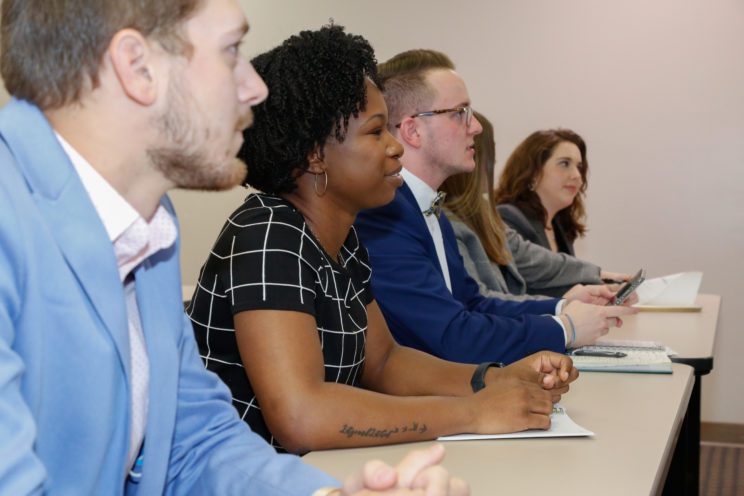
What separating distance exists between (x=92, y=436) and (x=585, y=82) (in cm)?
431

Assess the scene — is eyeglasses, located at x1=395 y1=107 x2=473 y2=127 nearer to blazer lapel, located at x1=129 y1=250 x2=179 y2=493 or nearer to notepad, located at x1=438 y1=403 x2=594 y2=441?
notepad, located at x1=438 y1=403 x2=594 y2=441

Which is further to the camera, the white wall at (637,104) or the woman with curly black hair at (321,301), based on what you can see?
the white wall at (637,104)

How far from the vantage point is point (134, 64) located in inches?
32.9

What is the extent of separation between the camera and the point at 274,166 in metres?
1.51

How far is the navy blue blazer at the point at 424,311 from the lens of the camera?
1921 millimetres

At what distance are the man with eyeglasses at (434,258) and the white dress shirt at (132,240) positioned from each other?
3.30 feet

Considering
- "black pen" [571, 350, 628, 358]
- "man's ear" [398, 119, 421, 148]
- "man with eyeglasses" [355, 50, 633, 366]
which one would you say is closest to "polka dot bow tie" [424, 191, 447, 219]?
"man with eyeglasses" [355, 50, 633, 366]

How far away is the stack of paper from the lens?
304 centimetres

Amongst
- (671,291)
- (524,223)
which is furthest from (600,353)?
(524,223)

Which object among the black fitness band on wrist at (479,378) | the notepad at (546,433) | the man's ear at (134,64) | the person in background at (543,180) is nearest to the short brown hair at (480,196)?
the person in background at (543,180)

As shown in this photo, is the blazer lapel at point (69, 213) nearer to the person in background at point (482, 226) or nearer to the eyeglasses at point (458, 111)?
the eyeglasses at point (458, 111)

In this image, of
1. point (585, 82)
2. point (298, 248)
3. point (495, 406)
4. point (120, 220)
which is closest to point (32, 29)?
point (120, 220)

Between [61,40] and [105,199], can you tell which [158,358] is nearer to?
[105,199]

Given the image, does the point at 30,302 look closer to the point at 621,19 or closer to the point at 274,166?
the point at 274,166
